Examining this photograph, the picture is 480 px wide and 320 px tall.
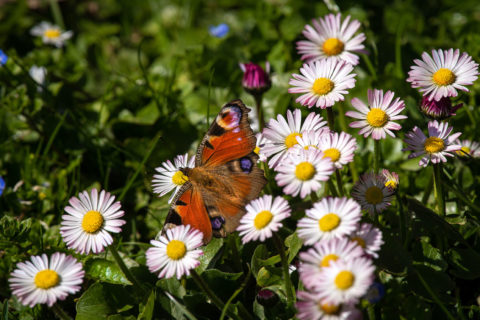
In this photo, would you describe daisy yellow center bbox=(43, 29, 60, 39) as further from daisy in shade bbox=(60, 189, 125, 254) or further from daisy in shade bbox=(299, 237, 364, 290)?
daisy in shade bbox=(299, 237, 364, 290)

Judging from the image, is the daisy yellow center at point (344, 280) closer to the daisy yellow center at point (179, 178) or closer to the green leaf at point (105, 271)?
the daisy yellow center at point (179, 178)

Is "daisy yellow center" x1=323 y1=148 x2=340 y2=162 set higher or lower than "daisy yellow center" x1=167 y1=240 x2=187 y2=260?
higher

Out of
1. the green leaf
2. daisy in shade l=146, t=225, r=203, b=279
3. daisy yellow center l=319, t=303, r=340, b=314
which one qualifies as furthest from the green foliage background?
daisy yellow center l=319, t=303, r=340, b=314

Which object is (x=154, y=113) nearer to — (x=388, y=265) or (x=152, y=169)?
(x=152, y=169)

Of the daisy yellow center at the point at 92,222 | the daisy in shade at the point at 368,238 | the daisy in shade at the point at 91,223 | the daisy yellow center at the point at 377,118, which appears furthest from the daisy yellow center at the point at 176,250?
the daisy yellow center at the point at 377,118

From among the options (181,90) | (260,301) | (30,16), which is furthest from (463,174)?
(30,16)

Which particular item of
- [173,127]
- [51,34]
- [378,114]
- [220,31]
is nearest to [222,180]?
[378,114]

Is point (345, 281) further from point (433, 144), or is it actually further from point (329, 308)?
point (433, 144)

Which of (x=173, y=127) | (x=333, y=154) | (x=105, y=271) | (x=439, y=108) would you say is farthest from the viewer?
(x=173, y=127)
